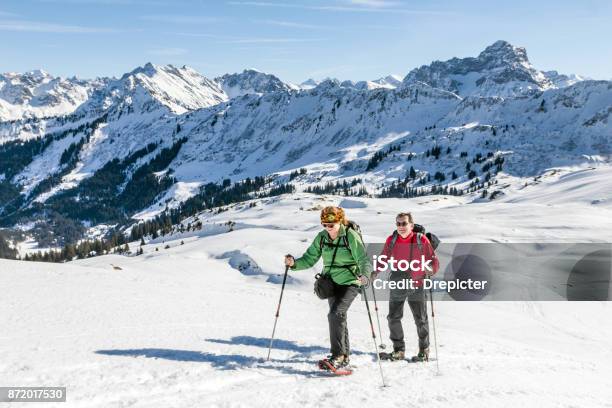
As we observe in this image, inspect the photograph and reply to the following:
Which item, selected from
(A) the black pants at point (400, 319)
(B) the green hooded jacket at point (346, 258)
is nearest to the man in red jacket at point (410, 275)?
(A) the black pants at point (400, 319)

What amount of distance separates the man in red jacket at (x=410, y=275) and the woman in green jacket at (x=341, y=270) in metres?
1.38

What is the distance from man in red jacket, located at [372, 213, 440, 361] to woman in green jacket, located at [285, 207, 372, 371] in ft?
4.52

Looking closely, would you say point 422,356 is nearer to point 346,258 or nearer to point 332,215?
point 346,258

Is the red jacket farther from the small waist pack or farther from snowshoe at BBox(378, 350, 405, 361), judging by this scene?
snowshoe at BBox(378, 350, 405, 361)

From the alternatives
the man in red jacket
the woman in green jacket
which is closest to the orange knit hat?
the woman in green jacket

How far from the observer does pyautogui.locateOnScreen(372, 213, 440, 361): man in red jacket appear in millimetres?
10547

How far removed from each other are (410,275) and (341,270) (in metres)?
1.96

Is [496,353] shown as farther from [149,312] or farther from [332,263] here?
[149,312]

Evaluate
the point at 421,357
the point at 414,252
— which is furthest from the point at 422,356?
the point at 414,252

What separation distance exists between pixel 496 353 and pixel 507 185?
169519mm

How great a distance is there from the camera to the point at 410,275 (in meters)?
10.6

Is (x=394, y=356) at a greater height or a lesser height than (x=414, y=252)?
lesser

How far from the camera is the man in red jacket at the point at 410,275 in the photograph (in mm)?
10547

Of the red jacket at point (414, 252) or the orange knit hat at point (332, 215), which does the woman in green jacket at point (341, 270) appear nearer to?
the orange knit hat at point (332, 215)
